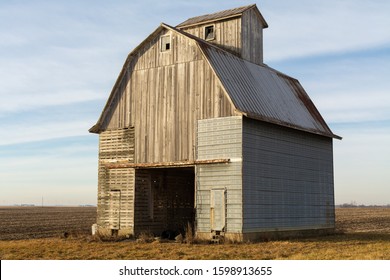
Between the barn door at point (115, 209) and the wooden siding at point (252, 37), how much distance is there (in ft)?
32.4

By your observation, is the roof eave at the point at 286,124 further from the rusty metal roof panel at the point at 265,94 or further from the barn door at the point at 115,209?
the barn door at the point at 115,209

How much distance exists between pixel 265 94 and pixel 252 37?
446 cm

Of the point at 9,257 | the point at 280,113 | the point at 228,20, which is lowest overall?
the point at 9,257

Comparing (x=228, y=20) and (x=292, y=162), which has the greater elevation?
(x=228, y=20)

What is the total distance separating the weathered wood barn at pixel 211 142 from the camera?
2403 cm

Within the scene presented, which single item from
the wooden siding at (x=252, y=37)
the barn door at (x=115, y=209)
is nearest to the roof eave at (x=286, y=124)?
the wooden siding at (x=252, y=37)

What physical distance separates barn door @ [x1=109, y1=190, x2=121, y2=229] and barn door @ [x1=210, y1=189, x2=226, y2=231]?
5794 mm

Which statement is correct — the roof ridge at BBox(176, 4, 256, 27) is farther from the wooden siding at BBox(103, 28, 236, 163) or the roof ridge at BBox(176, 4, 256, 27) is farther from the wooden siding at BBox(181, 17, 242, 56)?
the wooden siding at BBox(103, 28, 236, 163)

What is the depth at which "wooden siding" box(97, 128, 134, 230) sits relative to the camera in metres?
27.2

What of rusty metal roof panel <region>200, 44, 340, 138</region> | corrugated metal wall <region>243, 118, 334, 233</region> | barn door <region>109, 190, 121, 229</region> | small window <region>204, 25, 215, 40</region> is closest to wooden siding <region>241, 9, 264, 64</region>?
rusty metal roof panel <region>200, 44, 340, 138</region>

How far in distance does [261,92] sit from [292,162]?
12.7ft

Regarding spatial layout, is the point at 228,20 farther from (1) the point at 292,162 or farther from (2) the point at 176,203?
(2) the point at 176,203
